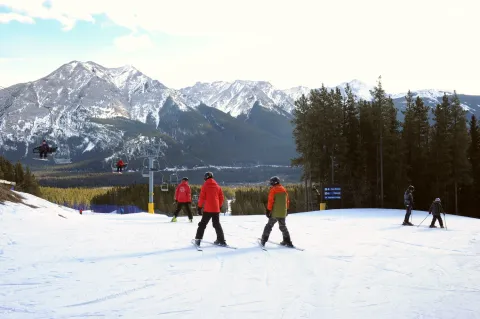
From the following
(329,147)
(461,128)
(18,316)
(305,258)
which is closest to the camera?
(18,316)

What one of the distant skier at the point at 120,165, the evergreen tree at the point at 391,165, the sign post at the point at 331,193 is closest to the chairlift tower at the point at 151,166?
the distant skier at the point at 120,165

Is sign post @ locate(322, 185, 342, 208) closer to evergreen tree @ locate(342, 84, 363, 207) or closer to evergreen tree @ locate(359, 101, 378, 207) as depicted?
evergreen tree @ locate(342, 84, 363, 207)

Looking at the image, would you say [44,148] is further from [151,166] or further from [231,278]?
[231,278]

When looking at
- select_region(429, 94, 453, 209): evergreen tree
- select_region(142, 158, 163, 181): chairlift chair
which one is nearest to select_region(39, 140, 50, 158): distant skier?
select_region(142, 158, 163, 181): chairlift chair

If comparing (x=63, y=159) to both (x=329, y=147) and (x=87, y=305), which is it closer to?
(x=87, y=305)

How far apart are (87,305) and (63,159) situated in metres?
22.4

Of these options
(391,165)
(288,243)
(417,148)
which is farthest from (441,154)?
(288,243)

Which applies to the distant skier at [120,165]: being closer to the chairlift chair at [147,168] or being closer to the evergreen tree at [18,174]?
the chairlift chair at [147,168]

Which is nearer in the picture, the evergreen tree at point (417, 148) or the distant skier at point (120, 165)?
the distant skier at point (120, 165)

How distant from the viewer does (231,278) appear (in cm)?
918

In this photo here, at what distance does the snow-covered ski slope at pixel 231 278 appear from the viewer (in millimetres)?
6938

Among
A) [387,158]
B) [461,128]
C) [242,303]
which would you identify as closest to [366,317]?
[242,303]

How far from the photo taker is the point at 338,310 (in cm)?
698

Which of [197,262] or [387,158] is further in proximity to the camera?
[387,158]
